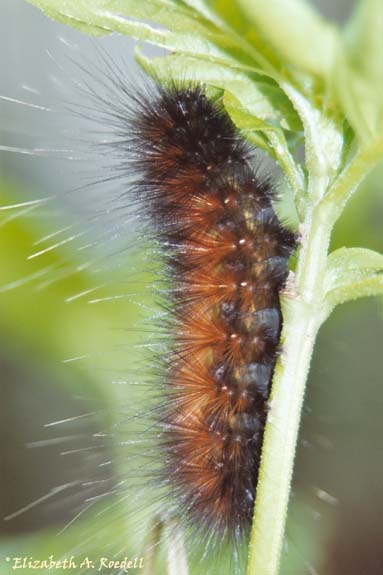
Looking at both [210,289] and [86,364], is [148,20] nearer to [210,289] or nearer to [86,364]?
[210,289]

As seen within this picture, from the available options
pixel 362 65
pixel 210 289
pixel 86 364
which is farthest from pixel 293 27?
pixel 86 364

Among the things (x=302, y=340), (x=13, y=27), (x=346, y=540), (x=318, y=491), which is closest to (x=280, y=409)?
(x=302, y=340)

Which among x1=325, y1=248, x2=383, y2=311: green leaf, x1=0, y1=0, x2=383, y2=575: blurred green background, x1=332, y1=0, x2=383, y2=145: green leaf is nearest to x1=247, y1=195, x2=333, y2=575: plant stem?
x1=325, y1=248, x2=383, y2=311: green leaf

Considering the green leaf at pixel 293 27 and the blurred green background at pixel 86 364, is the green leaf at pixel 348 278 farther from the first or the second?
the blurred green background at pixel 86 364

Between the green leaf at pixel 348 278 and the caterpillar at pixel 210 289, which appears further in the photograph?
the caterpillar at pixel 210 289

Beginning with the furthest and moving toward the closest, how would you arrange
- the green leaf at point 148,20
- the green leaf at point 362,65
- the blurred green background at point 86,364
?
the blurred green background at point 86,364 → the green leaf at point 148,20 → the green leaf at point 362,65

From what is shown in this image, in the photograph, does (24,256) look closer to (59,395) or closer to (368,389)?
(59,395)

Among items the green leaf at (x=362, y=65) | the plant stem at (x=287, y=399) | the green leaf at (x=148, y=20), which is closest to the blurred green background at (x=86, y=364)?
the plant stem at (x=287, y=399)
